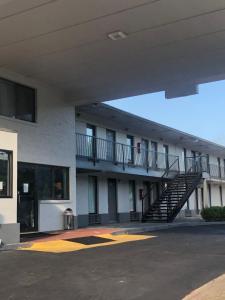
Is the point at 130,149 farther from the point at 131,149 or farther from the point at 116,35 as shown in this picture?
the point at 116,35

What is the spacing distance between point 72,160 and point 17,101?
12.5 ft

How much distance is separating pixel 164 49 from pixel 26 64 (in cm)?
468

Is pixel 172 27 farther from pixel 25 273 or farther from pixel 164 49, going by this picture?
pixel 25 273

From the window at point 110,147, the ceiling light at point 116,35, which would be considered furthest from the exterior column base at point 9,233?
the window at point 110,147

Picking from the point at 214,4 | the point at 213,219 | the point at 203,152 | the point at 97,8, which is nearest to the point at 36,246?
the point at 97,8

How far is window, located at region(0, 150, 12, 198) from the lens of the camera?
13555 mm

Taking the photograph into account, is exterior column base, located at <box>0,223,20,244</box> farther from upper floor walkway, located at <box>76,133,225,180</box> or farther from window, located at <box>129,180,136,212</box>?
window, located at <box>129,180,136,212</box>

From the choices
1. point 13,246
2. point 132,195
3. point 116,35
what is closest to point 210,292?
point 13,246

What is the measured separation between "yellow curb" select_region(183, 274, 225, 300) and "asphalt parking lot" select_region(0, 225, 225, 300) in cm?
22

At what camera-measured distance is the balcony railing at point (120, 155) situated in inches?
836

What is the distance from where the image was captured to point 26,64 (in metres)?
15.4

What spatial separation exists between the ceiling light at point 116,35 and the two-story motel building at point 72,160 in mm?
4157

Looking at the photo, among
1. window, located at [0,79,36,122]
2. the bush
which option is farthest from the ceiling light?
the bush

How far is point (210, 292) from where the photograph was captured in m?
6.72
